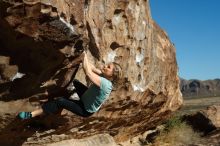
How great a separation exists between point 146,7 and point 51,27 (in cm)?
482

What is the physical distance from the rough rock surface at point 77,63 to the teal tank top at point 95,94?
25.7 inches

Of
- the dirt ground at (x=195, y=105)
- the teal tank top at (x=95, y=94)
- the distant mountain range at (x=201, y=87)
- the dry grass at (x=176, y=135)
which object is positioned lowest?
the dry grass at (x=176, y=135)

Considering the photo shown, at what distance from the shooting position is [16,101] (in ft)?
28.4

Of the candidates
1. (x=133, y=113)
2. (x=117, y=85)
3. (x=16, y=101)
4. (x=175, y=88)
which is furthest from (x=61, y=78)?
(x=175, y=88)

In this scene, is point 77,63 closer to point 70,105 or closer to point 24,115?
point 70,105

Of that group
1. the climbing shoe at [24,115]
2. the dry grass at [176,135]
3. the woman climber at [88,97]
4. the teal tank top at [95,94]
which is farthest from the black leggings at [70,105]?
the dry grass at [176,135]

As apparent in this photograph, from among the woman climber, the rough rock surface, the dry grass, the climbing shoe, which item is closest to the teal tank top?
the woman climber

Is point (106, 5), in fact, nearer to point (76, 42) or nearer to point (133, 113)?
point (76, 42)

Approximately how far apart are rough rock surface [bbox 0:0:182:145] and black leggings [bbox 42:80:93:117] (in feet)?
1.25

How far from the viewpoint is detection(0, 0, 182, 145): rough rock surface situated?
7.46 metres

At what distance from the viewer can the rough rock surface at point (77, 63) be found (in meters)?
7.46

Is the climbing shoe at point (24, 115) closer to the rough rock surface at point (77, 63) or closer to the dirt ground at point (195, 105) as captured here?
the rough rock surface at point (77, 63)

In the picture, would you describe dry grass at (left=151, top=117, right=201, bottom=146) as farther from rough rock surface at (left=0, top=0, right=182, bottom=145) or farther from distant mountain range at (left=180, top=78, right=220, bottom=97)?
distant mountain range at (left=180, top=78, right=220, bottom=97)

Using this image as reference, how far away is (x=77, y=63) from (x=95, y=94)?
0.74 metres
